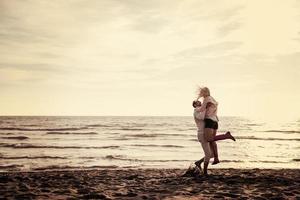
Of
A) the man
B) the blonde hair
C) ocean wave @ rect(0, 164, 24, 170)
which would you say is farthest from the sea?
the blonde hair

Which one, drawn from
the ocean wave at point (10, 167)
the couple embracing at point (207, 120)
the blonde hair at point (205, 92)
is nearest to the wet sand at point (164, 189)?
the couple embracing at point (207, 120)

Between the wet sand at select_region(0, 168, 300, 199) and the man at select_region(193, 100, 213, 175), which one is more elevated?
the man at select_region(193, 100, 213, 175)

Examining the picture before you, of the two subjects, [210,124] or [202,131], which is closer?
[210,124]

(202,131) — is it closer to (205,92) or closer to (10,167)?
(205,92)

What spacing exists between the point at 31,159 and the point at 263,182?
13.9 m

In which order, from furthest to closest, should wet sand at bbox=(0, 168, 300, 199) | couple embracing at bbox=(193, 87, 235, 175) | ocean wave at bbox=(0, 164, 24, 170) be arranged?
1. ocean wave at bbox=(0, 164, 24, 170)
2. couple embracing at bbox=(193, 87, 235, 175)
3. wet sand at bbox=(0, 168, 300, 199)

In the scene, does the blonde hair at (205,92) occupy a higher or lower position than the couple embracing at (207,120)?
higher

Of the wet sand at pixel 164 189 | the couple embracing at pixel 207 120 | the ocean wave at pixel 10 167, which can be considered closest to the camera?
the wet sand at pixel 164 189

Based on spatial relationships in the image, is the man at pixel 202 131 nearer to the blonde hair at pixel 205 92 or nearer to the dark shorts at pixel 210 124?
the dark shorts at pixel 210 124

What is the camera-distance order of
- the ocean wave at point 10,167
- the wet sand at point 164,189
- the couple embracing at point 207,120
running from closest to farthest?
the wet sand at point 164,189 → the couple embracing at point 207,120 → the ocean wave at point 10,167

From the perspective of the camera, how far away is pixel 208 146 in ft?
30.4

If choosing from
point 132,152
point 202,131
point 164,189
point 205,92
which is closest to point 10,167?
point 132,152

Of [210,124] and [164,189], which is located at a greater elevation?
[210,124]

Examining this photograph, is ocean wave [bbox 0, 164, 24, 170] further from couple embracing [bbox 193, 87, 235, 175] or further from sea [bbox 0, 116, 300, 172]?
couple embracing [bbox 193, 87, 235, 175]
